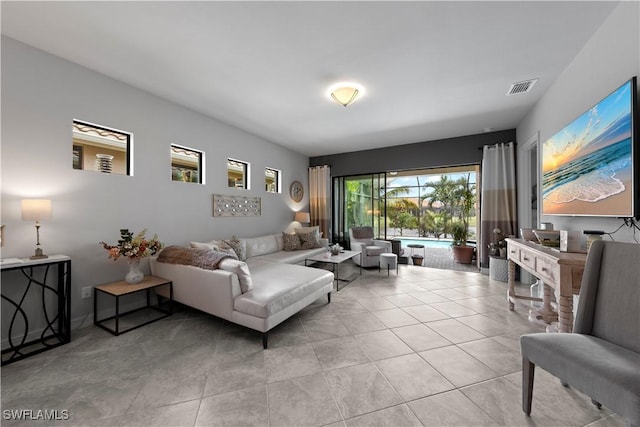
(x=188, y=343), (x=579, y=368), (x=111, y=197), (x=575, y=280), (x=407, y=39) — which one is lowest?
(x=188, y=343)

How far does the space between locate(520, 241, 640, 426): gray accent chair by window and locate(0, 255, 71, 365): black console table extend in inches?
142

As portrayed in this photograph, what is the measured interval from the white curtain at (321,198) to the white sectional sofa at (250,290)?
3.05m

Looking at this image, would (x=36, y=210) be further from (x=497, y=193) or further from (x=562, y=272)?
(x=497, y=193)

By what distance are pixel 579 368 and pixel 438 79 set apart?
272 cm

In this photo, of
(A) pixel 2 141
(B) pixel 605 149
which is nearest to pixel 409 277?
(B) pixel 605 149

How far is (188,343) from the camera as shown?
219cm

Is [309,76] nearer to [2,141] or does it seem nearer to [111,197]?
[111,197]

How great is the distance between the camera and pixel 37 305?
2.23 metres

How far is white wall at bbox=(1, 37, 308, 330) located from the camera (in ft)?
7.01

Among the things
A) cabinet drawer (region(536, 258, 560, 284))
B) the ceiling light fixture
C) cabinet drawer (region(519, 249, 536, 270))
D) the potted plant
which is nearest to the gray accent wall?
the potted plant

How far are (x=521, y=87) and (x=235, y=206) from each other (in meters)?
4.38

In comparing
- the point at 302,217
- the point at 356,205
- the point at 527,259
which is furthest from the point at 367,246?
the point at 527,259

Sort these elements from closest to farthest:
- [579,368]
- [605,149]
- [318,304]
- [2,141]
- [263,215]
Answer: [579,368], [605,149], [2,141], [318,304], [263,215]

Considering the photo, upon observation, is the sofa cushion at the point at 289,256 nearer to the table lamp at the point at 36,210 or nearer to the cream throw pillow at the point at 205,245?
the cream throw pillow at the point at 205,245
